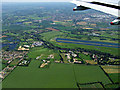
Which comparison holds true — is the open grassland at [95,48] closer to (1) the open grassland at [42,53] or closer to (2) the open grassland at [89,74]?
(1) the open grassland at [42,53]

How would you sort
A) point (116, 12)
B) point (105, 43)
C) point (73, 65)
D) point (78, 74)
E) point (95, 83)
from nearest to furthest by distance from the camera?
point (116, 12) < point (95, 83) < point (78, 74) < point (73, 65) < point (105, 43)

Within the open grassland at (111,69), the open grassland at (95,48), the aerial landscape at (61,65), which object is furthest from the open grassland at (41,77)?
the open grassland at (95,48)

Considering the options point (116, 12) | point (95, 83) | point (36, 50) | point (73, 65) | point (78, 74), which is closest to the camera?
point (116, 12)

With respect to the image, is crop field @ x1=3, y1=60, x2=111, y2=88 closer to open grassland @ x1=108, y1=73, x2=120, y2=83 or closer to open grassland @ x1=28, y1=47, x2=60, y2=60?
open grassland @ x1=108, y1=73, x2=120, y2=83

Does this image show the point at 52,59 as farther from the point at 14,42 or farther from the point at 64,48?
the point at 14,42

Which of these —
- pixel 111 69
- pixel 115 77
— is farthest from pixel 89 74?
pixel 111 69

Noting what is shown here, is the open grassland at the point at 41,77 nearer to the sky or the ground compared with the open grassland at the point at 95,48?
nearer to the ground

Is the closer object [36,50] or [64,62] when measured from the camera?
[64,62]

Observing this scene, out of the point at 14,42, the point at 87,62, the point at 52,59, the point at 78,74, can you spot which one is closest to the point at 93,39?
the point at 87,62
